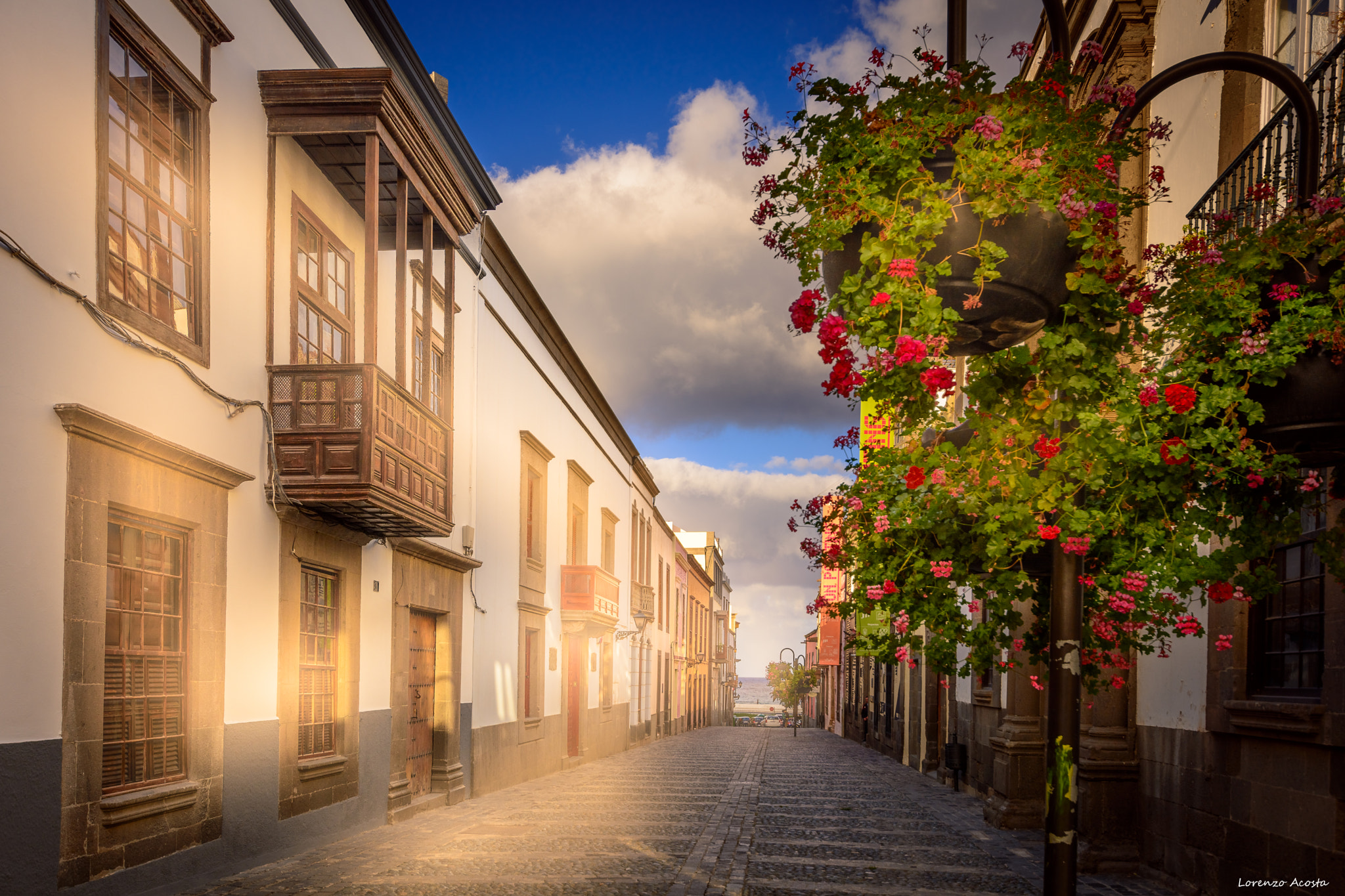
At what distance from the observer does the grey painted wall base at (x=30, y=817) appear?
5844 mm

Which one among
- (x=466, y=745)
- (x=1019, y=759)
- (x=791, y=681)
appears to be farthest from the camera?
(x=791, y=681)

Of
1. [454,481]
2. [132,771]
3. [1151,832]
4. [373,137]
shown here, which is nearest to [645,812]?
[454,481]

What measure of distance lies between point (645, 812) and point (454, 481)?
505cm

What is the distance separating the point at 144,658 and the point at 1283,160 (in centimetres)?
816

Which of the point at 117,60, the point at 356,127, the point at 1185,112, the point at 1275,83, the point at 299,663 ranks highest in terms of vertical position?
the point at 1185,112

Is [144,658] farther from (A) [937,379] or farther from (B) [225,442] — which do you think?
(A) [937,379]

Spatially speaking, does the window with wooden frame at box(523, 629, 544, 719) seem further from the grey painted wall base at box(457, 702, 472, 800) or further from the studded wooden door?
the studded wooden door

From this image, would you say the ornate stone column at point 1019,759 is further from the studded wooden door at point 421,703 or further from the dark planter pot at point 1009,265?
the dark planter pot at point 1009,265

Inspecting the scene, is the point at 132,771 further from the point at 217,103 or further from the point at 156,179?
the point at 217,103

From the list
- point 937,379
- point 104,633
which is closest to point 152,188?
point 104,633

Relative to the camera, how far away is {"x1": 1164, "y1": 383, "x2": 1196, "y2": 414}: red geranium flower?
3.31 meters

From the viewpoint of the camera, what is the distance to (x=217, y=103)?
28.6ft

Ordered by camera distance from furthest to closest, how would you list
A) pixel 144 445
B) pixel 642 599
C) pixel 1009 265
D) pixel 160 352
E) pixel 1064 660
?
pixel 642 599, pixel 160 352, pixel 144 445, pixel 1009 265, pixel 1064 660

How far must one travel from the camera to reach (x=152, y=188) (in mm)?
7727
